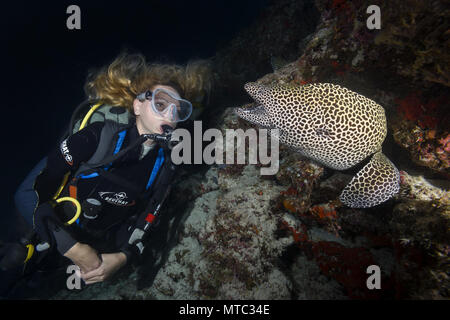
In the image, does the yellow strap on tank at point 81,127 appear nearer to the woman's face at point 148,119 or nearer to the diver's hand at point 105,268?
the woman's face at point 148,119

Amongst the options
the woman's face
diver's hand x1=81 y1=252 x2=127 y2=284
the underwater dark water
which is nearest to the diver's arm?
the woman's face

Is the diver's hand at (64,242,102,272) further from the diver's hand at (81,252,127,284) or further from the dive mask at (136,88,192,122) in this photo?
the dive mask at (136,88,192,122)

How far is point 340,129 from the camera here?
7.40 ft

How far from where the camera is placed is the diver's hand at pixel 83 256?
3.02 metres

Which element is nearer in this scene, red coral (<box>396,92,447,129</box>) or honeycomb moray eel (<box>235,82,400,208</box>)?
honeycomb moray eel (<box>235,82,400,208</box>)

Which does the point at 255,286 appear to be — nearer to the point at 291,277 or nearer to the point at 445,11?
the point at 291,277

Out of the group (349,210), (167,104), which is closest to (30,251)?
(167,104)

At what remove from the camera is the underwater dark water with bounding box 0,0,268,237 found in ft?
50.6

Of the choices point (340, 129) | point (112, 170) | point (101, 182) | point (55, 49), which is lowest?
point (101, 182)

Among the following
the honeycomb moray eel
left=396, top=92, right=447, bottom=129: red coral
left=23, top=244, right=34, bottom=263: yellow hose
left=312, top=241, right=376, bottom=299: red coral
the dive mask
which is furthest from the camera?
left=23, top=244, right=34, bottom=263: yellow hose

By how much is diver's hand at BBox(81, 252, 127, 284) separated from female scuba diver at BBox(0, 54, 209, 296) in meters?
0.01

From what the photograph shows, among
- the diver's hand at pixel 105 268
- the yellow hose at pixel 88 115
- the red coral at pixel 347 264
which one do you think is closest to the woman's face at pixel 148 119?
the yellow hose at pixel 88 115

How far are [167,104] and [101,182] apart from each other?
5.68 ft

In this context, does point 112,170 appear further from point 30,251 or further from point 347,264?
point 347,264
